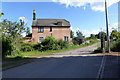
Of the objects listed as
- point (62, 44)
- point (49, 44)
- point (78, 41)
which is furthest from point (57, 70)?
point (78, 41)

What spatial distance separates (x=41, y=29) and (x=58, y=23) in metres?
5.43

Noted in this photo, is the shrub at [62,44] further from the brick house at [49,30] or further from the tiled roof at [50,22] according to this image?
the tiled roof at [50,22]

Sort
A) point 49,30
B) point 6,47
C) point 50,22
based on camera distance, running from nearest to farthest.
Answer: point 6,47, point 49,30, point 50,22

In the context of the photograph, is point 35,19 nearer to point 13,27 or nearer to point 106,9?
point 13,27

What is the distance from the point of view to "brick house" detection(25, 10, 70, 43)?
113 ft

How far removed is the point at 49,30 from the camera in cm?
3494

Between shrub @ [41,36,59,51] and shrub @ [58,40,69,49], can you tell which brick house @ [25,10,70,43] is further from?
shrub @ [41,36,59,51]

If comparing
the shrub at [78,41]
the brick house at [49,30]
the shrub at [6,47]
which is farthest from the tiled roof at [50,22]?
the shrub at [6,47]

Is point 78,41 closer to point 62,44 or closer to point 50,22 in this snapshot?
point 50,22

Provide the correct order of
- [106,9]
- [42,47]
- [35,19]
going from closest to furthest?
1. [106,9]
2. [42,47]
3. [35,19]

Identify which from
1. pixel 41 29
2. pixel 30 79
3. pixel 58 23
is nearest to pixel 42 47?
pixel 41 29

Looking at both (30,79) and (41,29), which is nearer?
(30,79)

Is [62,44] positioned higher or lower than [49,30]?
lower

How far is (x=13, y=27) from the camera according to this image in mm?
22047
